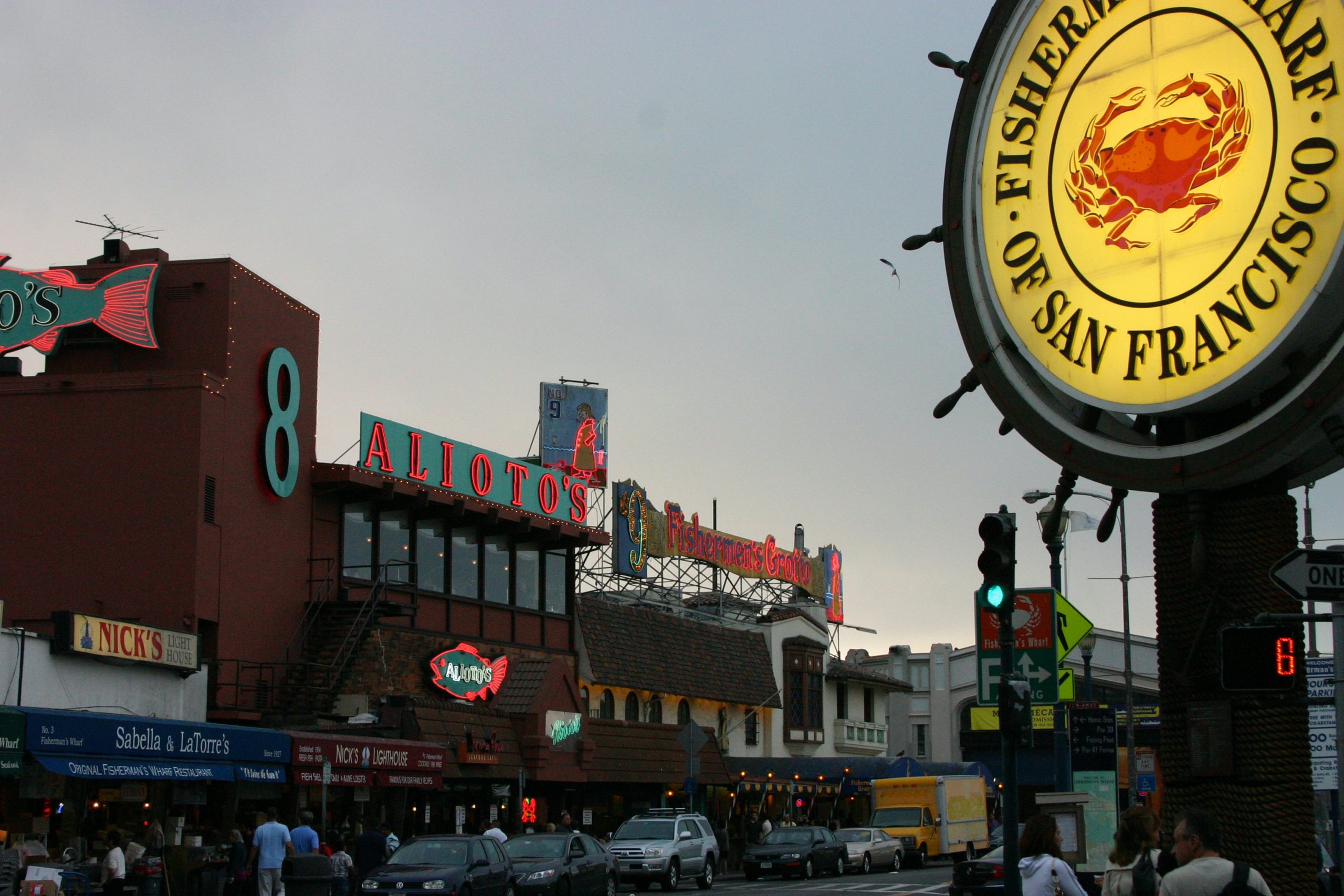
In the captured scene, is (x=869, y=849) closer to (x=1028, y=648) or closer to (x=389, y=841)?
(x=389, y=841)

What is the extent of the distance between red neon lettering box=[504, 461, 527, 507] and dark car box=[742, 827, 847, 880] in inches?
438

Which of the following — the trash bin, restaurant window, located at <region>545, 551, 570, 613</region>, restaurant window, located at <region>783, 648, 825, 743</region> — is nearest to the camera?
the trash bin

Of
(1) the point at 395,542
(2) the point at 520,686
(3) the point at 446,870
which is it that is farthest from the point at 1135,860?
(2) the point at 520,686

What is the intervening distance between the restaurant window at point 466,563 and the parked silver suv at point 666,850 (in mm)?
7600

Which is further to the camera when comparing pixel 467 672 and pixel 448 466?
pixel 448 466

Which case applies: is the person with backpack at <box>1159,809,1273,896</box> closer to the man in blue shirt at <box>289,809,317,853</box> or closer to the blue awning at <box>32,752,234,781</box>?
the man in blue shirt at <box>289,809,317,853</box>

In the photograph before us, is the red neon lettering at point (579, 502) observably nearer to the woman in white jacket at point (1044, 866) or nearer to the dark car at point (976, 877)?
the dark car at point (976, 877)

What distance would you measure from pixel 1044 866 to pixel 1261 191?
458cm

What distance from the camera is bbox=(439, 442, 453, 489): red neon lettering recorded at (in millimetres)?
38531

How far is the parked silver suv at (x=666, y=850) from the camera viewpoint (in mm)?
33438

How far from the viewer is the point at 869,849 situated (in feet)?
141

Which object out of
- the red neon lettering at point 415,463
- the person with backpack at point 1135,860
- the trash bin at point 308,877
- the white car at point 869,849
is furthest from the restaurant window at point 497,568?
the person with backpack at point 1135,860

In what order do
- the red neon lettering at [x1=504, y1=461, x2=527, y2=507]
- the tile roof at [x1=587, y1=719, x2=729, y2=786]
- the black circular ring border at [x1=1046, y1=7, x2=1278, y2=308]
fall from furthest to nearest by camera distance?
the tile roof at [x1=587, y1=719, x2=729, y2=786] → the red neon lettering at [x1=504, y1=461, x2=527, y2=507] → the black circular ring border at [x1=1046, y1=7, x2=1278, y2=308]

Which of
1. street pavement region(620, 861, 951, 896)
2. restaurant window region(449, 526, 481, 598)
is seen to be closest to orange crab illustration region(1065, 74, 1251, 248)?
street pavement region(620, 861, 951, 896)
